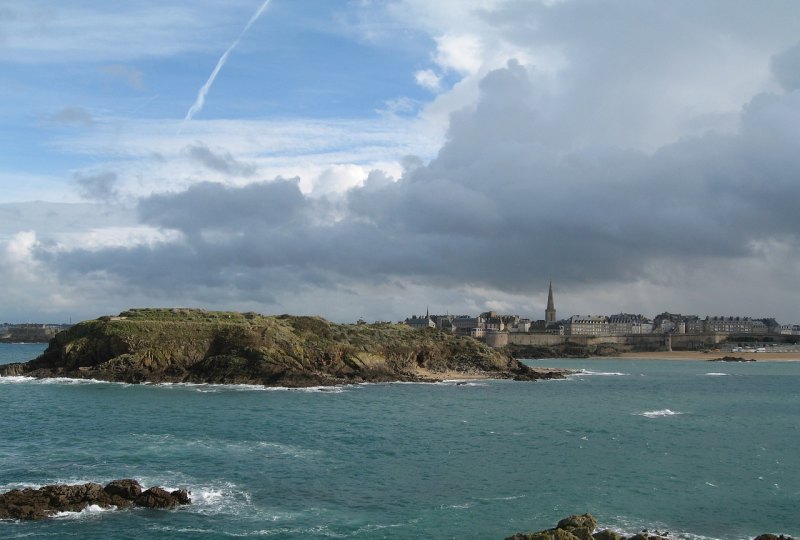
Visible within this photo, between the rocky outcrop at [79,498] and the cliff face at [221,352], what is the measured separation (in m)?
41.1

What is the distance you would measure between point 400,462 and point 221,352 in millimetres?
43102

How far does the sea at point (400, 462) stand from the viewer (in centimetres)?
2366

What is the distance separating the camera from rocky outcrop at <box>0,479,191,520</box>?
23.5m

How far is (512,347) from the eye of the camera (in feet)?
595

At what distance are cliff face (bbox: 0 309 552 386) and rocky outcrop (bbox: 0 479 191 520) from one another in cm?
4106

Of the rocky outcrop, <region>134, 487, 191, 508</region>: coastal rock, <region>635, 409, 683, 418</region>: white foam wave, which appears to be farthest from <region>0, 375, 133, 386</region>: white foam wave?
<region>635, 409, 683, 418</region>: white foam wave

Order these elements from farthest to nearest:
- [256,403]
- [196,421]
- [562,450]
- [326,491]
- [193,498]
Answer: [256,403] → [196,421] → [562,450] → [326,491] → [193,498]

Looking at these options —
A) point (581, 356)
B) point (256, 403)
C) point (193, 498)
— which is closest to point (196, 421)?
point (256, 403)

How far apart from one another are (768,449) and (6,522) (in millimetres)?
33928

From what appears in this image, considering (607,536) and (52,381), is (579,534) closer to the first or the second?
(607,536)

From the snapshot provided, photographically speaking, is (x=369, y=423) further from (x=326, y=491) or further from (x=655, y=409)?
(x=655, y=409)

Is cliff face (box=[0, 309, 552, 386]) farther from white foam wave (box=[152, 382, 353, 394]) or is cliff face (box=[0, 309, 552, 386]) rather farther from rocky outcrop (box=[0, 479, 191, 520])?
rocky outcrop (box=[0, 479, 191, 520])

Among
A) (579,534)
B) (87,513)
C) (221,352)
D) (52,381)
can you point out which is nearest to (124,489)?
(87,513)

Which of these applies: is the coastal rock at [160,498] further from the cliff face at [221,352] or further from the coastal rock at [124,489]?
the cliff face at [221,352]
